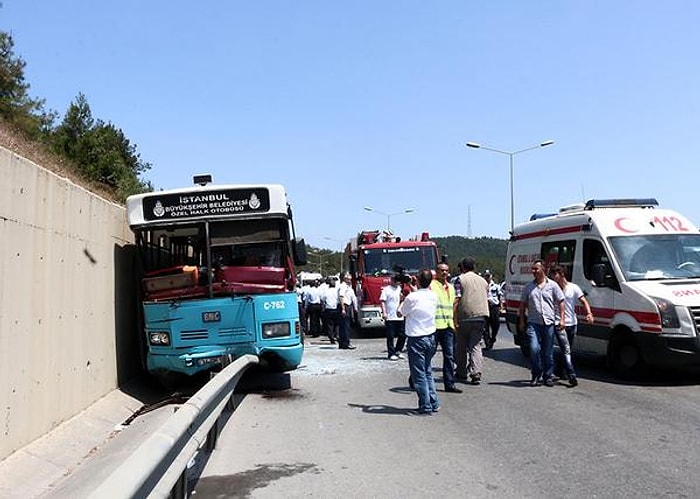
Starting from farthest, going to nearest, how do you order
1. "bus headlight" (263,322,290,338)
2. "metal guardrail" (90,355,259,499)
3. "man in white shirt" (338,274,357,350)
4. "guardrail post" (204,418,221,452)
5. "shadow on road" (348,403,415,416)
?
"man in white shirt" (338,274,357,350)
"bus headlight" (263,322,290,338)
"shadow on road" (348,403,415,416)
"guardrail post" (204,418,221,452)
"metal guardrail" (90,355,259,499)

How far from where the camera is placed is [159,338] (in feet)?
32.4

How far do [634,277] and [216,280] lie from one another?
637 centimetres

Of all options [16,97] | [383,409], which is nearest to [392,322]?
[383,409]

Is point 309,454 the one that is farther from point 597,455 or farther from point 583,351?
point 583,351

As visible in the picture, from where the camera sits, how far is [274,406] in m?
9.58

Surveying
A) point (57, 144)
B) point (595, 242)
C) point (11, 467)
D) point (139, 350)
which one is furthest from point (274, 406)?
point (57, 144)

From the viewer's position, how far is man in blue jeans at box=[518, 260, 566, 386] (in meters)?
10.3

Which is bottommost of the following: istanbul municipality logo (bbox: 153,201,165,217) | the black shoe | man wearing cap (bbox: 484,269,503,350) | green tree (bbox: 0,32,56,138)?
the black shoe

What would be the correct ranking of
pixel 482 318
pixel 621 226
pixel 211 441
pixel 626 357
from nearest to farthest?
1. pixel 211 441
2. pixel 482 318
3. pixel 626 357
4. pixel 621 226

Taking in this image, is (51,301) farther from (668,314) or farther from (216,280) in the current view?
(668,314)

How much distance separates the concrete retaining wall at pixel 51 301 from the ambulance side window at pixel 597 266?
7.41 metres

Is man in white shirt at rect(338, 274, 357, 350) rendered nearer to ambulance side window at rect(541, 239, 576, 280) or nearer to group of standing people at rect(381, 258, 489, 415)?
ambulance side window at rect(541, 239, 576, 280)

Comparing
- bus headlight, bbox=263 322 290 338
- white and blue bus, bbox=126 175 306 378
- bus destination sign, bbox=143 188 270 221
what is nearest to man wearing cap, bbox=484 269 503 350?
white and blue bus, bbox=126 175 306 378

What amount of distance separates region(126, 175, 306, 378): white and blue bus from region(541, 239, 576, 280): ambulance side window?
5.15 m
